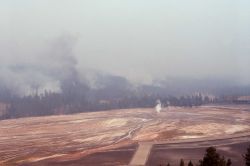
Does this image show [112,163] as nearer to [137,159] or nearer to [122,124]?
[137,159]

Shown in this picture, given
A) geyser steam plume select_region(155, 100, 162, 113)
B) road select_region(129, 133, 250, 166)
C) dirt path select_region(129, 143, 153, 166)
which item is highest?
geyser steam plume select_region(155, 100, 162, 113)

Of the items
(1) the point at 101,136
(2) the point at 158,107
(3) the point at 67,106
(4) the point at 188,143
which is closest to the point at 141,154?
(4) the point at 188,143

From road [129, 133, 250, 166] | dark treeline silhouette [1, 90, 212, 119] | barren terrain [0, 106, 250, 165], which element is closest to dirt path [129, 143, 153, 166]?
road [129, 133, 250, 166]

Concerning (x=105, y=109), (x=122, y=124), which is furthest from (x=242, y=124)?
(x=105, y=109)

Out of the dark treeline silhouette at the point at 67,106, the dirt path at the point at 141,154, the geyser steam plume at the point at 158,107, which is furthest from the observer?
the dark treeline silhouette at the point at 67,106

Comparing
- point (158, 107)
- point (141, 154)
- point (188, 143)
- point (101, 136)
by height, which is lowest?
point (141, 154)

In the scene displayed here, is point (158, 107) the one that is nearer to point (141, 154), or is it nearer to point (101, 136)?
point (101, 136)

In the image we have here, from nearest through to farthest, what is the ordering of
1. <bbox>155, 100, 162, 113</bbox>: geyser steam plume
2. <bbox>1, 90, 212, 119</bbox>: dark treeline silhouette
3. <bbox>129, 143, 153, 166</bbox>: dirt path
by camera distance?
<bbox>129, 143, 153, 166</bbox>: dirt path < <bbox>155, 100, 162, 113</bbox>: geyser steam plume < <bbox>1, 90, 212, 119</bbox>: dark treeline silhouette

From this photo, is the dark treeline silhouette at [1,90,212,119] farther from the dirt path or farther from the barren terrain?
the dirt path

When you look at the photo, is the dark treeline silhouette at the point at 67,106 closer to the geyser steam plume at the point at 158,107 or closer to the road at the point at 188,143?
the geyser steam plume at the point at 158,107

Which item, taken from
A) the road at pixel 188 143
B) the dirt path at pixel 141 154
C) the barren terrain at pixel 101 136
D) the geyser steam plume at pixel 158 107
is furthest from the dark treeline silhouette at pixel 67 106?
the dirt path at pixel 141 154

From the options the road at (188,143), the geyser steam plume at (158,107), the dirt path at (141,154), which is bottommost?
the dirt path at (141,154)
